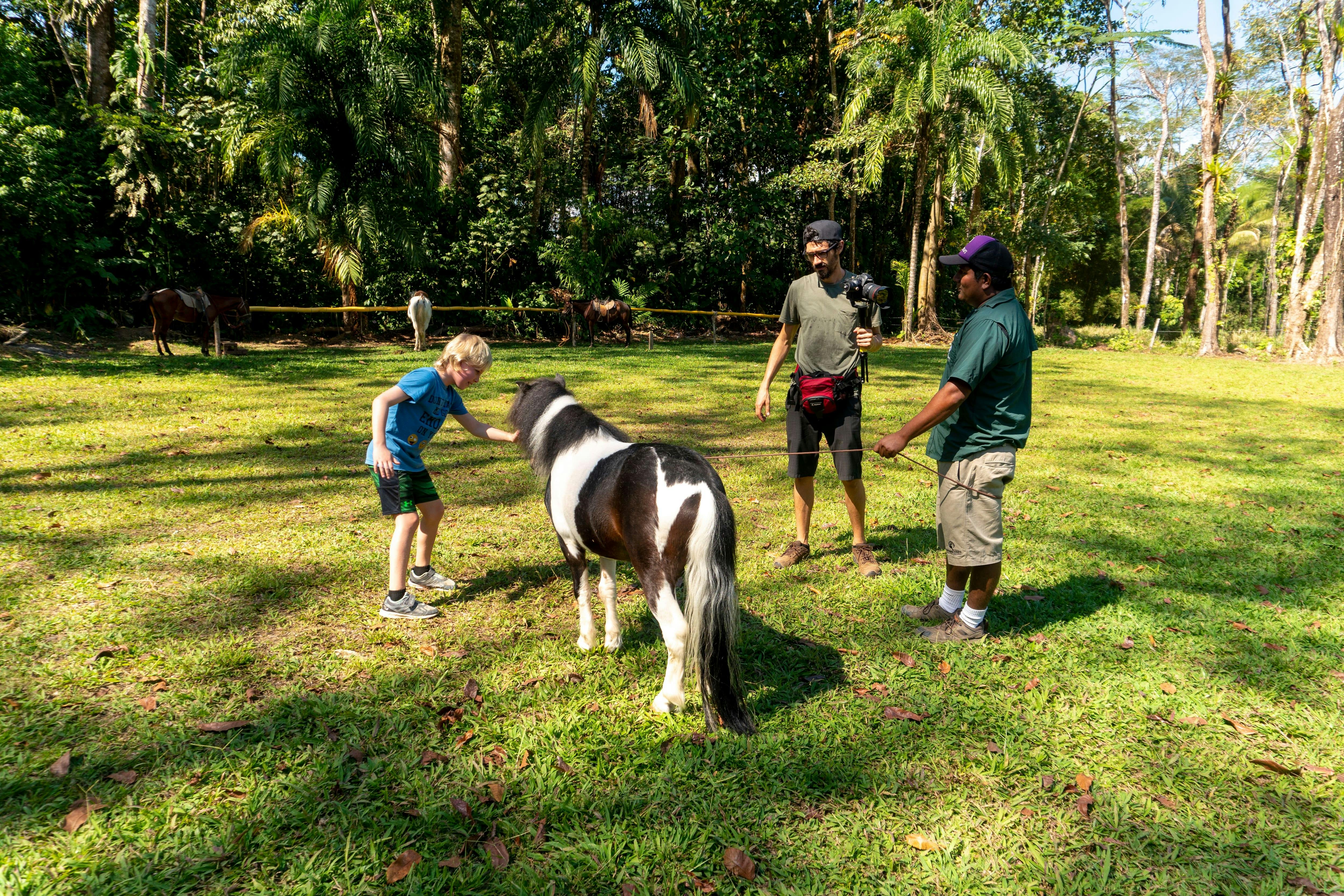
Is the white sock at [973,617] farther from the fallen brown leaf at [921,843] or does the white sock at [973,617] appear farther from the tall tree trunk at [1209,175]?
the tall tree trunk at [1209,175]

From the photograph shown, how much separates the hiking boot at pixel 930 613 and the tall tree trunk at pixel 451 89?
18875mm

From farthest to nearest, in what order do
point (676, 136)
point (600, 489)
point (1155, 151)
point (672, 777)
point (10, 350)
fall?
point (1155, 151) → point (676, 136) → point (10, 350) → point (600, 489) → point (672, 777)

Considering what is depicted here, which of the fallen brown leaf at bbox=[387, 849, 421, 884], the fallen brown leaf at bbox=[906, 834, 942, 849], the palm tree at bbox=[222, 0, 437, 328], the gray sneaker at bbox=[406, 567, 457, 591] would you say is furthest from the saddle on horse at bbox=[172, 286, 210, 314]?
the fallen brown leaf at bbox=[906, 834, 942, 849]

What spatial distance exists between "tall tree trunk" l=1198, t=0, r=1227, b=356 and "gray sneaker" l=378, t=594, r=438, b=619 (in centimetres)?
2694

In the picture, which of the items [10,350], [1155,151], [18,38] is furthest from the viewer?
[1155,151]

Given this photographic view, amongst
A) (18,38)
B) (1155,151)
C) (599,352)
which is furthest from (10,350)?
(1155,151)

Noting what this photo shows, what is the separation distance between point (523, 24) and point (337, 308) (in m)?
9.59

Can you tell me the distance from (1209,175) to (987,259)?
2529cm

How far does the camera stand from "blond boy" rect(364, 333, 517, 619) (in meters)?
3.81

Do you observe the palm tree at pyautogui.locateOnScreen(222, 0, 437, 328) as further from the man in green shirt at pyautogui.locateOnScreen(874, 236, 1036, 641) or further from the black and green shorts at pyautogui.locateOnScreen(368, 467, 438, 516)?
the man in green shirt at pyautogui.locateOnScreen(874, 236, 1036, 641)

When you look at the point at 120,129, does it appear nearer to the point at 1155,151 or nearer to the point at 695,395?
the point at 695,395

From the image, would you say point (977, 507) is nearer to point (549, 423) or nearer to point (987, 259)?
point (987, 259)

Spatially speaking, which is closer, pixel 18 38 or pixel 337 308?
pixel 18 38

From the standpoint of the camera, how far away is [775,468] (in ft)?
25.5
